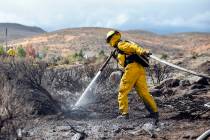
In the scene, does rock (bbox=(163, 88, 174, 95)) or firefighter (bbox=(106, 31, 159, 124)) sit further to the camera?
rock (bbox=(163, 88, 174, 95))

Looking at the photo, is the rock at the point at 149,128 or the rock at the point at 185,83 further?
the rock at the point at 185,83

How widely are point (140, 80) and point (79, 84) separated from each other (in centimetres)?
425

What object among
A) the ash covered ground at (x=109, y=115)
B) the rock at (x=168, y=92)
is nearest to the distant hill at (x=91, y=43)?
the ash covered ground at (x=109, y=115)

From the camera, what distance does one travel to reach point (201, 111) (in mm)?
9500

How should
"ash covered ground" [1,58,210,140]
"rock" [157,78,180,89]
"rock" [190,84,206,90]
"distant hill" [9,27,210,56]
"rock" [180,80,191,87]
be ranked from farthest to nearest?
"distant hill" [9,27,210,56]
"rock" [157,78,180,89]
"rock" [180,80,191,87]
"rock" [190,84,206,90]
"ash covered ground" [1,58,210,140]

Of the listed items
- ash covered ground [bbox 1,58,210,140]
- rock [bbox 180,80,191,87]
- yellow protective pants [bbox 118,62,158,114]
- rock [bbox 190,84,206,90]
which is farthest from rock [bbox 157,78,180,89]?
yellow protective pants [bbox 118,62,158,114]

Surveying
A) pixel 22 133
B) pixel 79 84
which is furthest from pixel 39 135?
pixel 79 84

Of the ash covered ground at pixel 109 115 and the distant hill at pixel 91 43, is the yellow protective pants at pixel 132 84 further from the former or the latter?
the distant hill at pixel 91 43

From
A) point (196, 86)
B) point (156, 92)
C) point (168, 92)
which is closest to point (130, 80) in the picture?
point (156, 92)

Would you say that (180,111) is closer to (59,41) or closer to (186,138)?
(186,138)

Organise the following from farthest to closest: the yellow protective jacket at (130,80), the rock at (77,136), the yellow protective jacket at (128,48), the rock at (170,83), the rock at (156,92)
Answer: the rock at (170,83), the rock at (156,92), the yellow protective jacket at (130,80), the yellow protective jacket at (128,48), the rock at (77,136)

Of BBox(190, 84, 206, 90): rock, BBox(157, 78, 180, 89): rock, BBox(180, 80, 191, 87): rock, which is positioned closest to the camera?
BBox(190, 84, 206, 90): rock

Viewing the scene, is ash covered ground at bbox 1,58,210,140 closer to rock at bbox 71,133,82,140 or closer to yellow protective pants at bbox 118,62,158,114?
rock at bbox 71,133,82,140

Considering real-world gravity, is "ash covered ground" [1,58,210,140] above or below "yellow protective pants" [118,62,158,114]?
below
